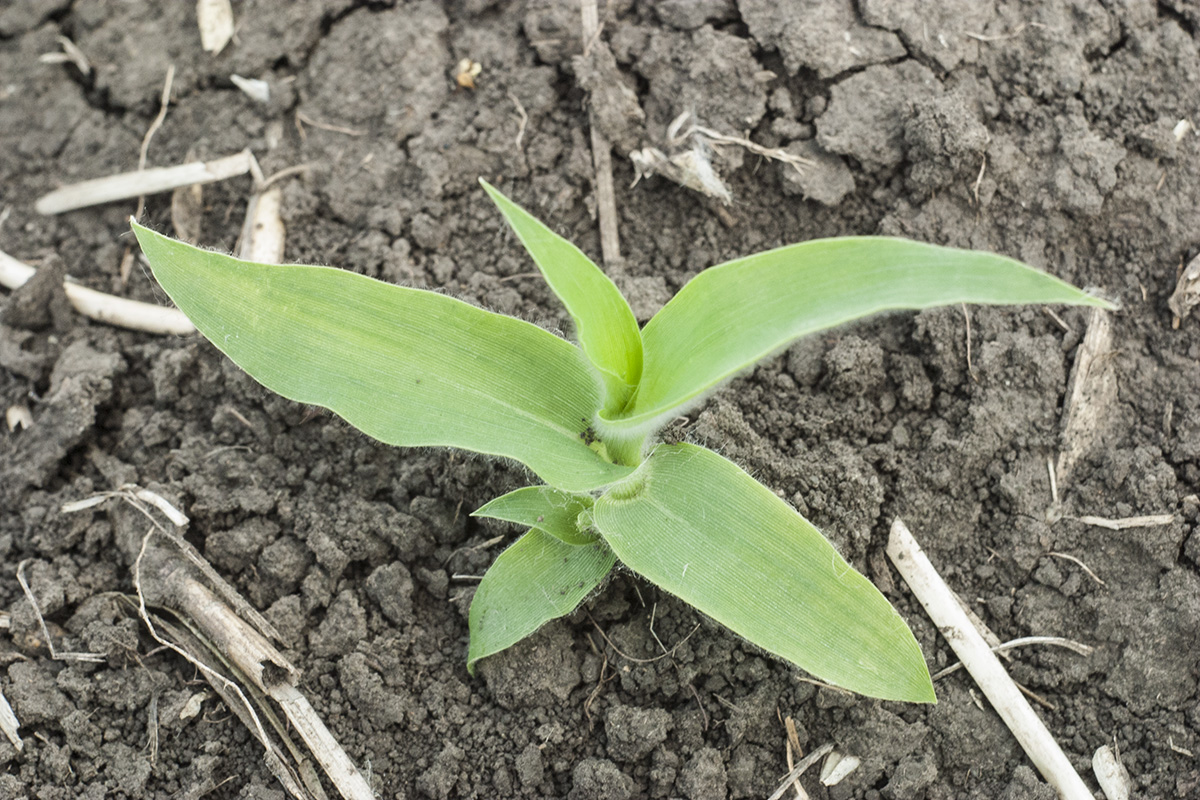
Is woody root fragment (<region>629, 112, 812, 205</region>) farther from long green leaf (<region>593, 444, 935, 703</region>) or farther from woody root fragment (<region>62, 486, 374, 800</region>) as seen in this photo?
woody root fragment (<region>62, 486, 374, 800</region>)

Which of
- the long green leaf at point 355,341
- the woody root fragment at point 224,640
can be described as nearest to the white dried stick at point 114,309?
the woody root fragment at point 224,640

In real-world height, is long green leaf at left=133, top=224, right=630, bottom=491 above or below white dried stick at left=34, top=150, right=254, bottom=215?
above

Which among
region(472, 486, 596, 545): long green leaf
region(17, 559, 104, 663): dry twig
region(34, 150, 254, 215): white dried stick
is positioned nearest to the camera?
region(472, 486, 596, 545): long green leaf

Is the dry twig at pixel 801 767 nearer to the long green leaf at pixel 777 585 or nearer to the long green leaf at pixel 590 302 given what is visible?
the long green leaf at pixel 777 585

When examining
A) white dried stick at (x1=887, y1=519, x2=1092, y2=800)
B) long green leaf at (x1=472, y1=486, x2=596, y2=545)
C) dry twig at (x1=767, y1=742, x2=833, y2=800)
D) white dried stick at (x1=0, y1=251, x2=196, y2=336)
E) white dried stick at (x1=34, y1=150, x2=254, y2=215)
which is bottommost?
dry twig at (x1=767, y1=742, x2=833, y2=800)

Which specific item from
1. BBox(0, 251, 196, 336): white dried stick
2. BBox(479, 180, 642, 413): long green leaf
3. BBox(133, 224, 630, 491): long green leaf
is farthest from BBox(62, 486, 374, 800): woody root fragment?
BBox(479, 180, 642, 413): long green leaf

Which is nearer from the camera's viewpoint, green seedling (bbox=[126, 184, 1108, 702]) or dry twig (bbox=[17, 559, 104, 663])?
green seedling (bbox=[126, 184, 1108, 702])

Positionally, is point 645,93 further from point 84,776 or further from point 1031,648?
point 84,776

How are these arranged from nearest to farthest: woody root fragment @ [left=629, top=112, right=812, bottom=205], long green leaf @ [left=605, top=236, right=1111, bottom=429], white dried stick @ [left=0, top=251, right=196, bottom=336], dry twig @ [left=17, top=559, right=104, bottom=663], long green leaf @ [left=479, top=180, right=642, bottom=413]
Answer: long green leaf @ [left=605, top=236, right=1111, bottom=429]
long green leaf @ [left=479, top=180, right=642, bottom=413]
dry twig @ [left=17, top=559, right=104, bottom=663]
woody root fragment @ [left=629, top=112, right=812, bottom=205]
white dried stick @ [left=0, top=251, right=196, bottom=336]
